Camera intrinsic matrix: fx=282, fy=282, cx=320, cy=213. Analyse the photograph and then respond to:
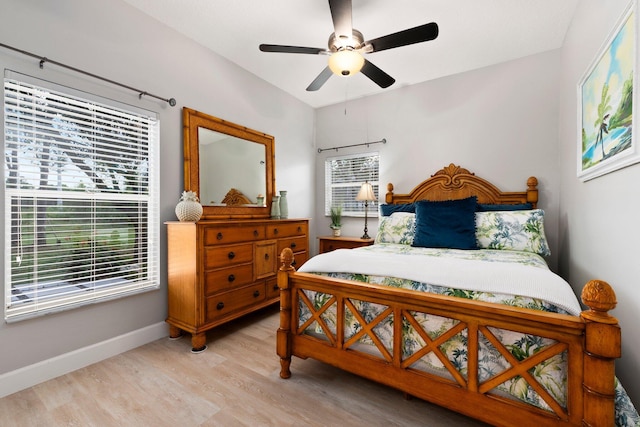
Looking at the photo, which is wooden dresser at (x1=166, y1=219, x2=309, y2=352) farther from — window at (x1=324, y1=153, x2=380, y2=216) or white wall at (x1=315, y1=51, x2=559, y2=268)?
white wall at (x1=315, y1=51, x2=559, y2=268)

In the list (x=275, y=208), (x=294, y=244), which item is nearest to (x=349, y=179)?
(x=275, y=208)

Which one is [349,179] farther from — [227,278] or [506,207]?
[227,278]

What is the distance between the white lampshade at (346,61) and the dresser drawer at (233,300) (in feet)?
6.58

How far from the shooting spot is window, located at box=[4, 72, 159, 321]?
173 centimetres

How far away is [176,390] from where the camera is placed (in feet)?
5.64

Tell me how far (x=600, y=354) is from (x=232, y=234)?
2.29m

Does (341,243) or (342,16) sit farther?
(341,243)

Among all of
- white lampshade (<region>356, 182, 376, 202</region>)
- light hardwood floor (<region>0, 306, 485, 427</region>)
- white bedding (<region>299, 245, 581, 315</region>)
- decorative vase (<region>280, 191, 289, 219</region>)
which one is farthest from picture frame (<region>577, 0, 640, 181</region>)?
decorative vase (<region>280, 191, 289, 219</region>)

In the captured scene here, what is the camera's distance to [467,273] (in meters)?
1.43

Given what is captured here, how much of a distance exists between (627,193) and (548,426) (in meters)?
1.14

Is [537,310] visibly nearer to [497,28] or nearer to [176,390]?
[176,390]

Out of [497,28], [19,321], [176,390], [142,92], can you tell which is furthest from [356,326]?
[497,28]

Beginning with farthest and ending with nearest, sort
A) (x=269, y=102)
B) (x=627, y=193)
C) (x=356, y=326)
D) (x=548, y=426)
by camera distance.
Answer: (x=269, y=102)
(x=356, y=326)
(x=627, y=193)
(x=548, y=426)

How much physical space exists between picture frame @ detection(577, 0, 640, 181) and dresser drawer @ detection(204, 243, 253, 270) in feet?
8.31
